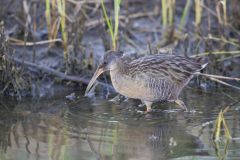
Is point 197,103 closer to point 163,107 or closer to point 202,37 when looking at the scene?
point 163,107

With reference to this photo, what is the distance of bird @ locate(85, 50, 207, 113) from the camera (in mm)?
6961

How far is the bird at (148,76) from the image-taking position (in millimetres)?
6961

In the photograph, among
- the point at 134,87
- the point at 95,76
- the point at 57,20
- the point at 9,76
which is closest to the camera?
the point at 134,87

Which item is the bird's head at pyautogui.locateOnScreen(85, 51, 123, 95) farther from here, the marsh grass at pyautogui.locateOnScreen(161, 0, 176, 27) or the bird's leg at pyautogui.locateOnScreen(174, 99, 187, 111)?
the marsh grass at pyautogui.locateOnScreen(161, 0, 176, 27)

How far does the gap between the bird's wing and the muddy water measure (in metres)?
0.34

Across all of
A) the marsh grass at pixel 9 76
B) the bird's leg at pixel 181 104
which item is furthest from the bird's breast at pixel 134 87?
the marsh grass at pixel 9 76


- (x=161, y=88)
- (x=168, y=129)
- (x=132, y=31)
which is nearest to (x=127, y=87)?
(x=161, y=88)

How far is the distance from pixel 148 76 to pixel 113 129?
2.83 feet

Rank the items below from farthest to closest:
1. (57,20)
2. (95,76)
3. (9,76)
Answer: (57,20) < (9,76) < (95,76)

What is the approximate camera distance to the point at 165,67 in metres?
7.13

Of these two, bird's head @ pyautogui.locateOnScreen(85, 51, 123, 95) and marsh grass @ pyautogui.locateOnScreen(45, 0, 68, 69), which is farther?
marsh grass @ pyautogui.locateOnScreen(45, 0, 68, 69)

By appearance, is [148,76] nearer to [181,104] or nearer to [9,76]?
[181,104]

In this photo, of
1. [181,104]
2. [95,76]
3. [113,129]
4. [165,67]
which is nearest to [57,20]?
[95,76]

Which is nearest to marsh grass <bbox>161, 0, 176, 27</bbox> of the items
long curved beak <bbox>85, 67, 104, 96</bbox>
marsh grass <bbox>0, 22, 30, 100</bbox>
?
long curved beak <bbox>85, 67, 104, 96</bbox>
